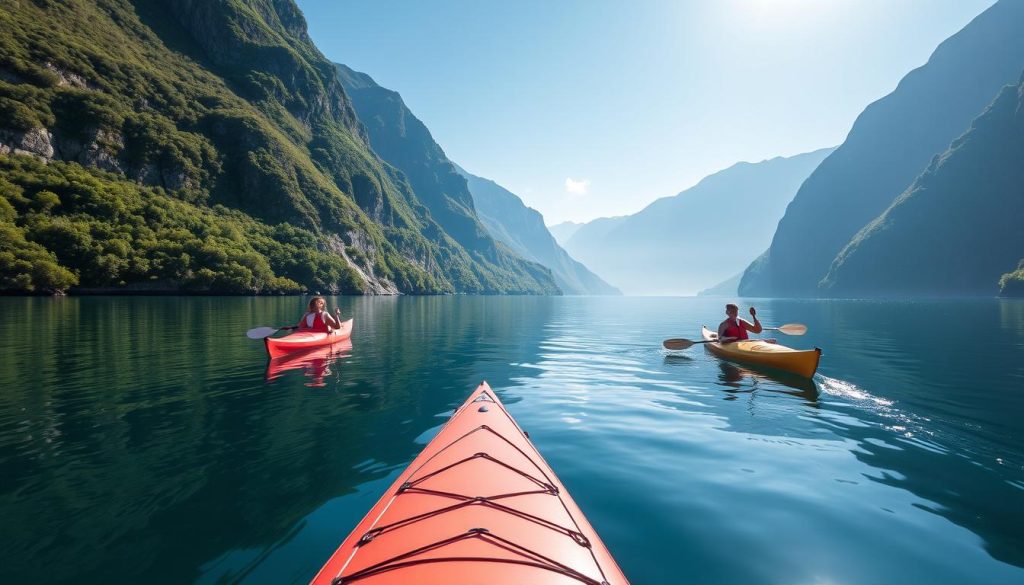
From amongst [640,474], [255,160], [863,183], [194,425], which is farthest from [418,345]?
[863,183]

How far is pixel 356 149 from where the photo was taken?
178375 mm

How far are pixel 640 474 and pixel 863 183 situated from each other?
254702 mm

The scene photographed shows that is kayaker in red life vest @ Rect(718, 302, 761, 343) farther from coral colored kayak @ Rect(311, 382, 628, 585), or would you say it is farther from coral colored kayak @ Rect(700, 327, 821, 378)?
coral colored kayak @ Rect(311, 382, 628, 585)

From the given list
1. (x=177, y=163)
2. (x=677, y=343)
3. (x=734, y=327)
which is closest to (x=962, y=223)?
(x=734, y=327)

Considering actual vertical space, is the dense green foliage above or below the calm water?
above

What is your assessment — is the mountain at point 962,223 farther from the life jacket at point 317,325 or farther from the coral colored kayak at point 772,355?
the life jacket at point 317,325

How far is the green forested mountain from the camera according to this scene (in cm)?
6162

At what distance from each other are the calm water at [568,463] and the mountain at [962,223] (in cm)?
15702

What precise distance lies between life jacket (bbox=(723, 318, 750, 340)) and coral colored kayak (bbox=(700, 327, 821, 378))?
1.81 feet

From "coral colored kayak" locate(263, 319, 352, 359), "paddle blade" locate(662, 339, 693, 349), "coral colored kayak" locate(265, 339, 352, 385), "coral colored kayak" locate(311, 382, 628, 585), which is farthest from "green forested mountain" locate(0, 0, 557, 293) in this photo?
"coral colored kayak" locate(311, 382, 628, 585)

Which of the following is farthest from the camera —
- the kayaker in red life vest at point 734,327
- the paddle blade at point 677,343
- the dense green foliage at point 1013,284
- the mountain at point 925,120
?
the mountain at point 925,120

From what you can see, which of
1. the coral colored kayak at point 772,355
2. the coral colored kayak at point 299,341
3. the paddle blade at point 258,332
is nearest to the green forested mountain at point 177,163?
the paddle blade at point 258,332

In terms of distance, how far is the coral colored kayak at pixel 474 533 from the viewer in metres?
3.14

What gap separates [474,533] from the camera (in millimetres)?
3607
